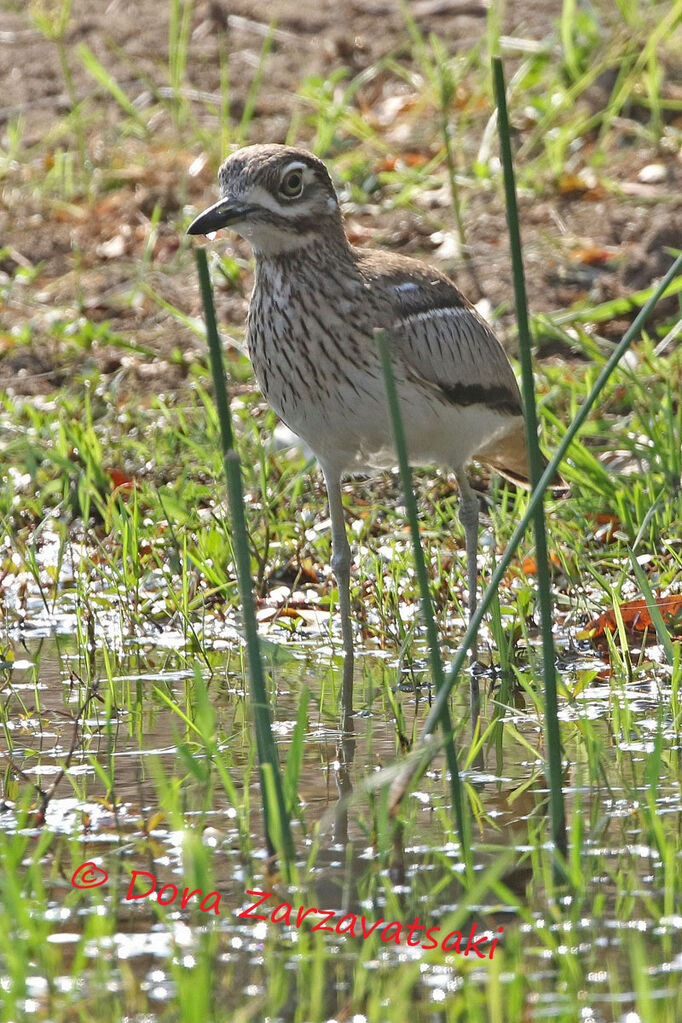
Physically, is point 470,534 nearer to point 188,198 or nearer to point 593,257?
point 593,257

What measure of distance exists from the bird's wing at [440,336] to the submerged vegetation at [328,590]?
1.03ft

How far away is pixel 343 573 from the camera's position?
176 inches

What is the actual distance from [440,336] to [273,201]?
0.63 metres

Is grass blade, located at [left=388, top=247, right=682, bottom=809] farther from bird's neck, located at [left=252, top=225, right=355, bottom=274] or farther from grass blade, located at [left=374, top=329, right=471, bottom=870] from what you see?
bird's neck, located at [left=252, top=225, right=355, bottom=274]

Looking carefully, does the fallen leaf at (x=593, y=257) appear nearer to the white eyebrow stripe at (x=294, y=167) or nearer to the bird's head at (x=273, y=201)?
the bird's head at (x=273, y=201)

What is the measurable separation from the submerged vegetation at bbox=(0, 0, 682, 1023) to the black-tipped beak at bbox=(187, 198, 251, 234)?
2.53ft

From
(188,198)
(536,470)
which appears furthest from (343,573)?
(188,198)

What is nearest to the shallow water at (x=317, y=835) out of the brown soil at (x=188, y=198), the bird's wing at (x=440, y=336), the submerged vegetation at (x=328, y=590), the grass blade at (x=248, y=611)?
the submerged vegetation at (x=328, y=590)

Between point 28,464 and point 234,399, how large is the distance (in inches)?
44.4

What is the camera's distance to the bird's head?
4.05 meters

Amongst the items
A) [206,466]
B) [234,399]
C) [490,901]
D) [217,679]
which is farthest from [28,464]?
[490,901]

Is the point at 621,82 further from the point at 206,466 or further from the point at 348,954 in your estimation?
the point at 348,954

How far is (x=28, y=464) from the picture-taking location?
5.51 meters

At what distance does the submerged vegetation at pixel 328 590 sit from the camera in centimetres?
265
